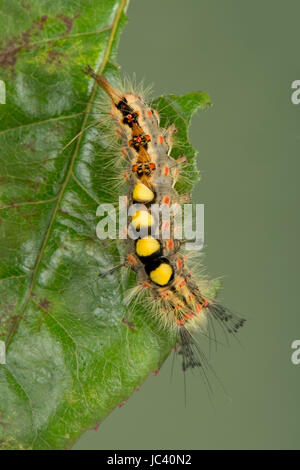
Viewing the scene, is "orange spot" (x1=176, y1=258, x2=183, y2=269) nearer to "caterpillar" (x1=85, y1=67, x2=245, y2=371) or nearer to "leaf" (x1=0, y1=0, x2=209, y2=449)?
"caterpillar" (x1=85, y1=67, x2=245, y2=371)

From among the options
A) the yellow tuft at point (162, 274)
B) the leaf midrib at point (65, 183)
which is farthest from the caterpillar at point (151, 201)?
the leaf midrib at point (65, 183)

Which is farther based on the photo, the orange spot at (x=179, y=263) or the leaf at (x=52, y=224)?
the orange spot at (x=179, y=263)

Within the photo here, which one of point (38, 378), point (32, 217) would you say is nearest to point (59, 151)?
point (32, 217)

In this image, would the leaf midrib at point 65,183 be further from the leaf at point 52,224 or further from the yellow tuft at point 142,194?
the yellow tuft at point 142,194

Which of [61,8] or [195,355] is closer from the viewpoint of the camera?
[61,8]


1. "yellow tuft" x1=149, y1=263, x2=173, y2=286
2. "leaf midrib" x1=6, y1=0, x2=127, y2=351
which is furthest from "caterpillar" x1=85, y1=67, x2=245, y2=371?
"leaf midrib" x1=6, y1=0, x2=127, y2=351

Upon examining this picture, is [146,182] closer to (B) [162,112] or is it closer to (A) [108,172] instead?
(A) [108,172]

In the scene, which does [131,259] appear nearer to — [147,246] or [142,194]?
[147,246]
